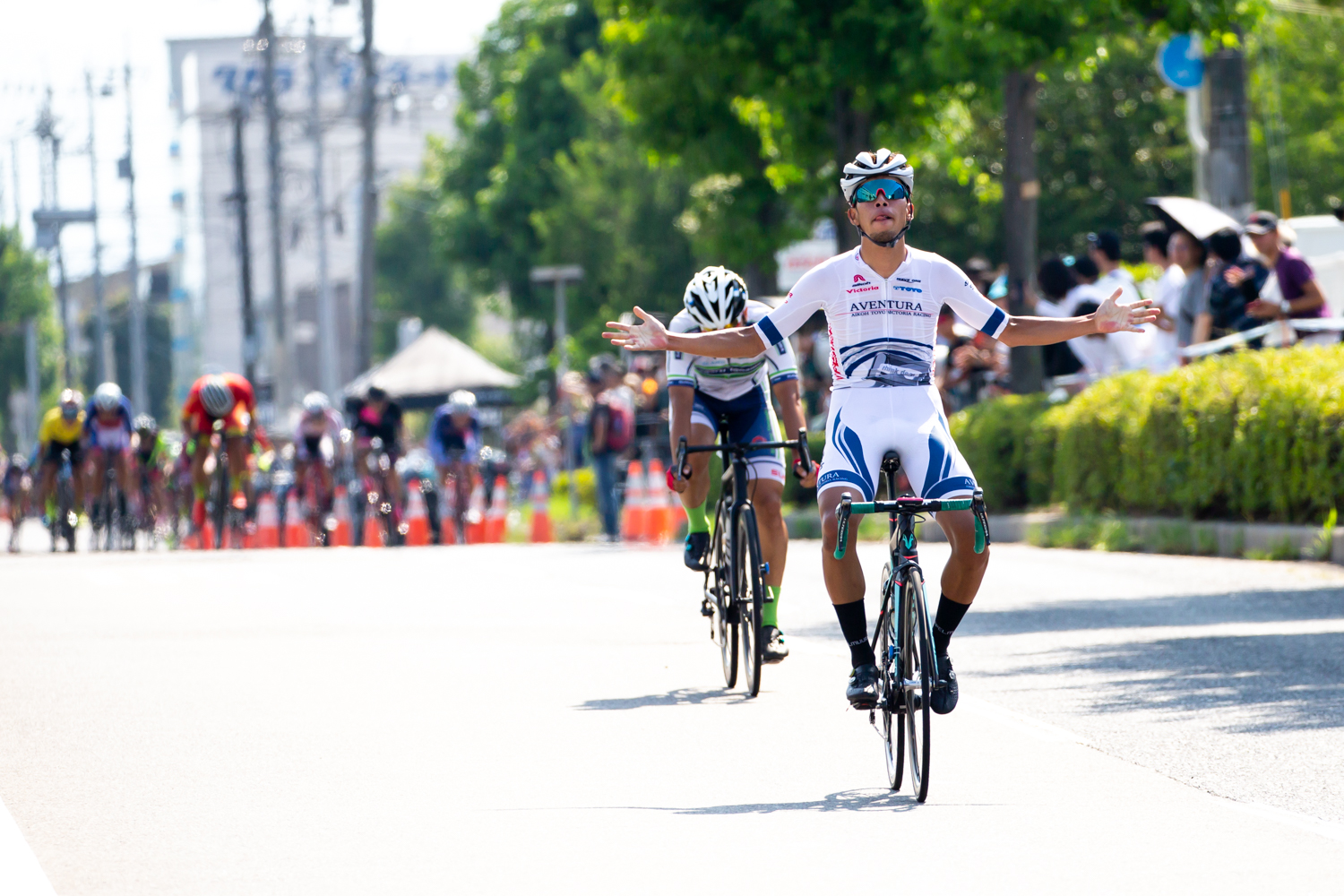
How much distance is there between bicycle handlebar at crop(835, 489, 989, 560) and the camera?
24.5 feet

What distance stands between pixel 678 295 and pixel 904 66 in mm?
25172

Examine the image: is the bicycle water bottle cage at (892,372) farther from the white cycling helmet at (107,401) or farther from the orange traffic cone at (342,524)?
the white cycling helmet at (107,401)

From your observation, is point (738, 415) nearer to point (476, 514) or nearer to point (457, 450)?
point (457, 450)

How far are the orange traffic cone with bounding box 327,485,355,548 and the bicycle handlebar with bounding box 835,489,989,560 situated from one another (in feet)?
66.3

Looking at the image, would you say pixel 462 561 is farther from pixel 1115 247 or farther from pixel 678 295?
pixel 678 295

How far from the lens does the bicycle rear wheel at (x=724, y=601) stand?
33.8ft

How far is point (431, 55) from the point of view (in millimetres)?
150500

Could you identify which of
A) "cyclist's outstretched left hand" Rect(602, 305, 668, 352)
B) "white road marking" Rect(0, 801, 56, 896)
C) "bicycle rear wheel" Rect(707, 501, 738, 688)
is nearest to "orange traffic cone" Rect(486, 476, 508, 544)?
"bicycle rear wheel" Rect(707, 501, 738, 688)

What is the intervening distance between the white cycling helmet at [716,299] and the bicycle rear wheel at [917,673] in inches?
117

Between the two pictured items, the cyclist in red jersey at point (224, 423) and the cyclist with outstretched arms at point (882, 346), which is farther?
the cyclist in red jersey at point (224, 423)

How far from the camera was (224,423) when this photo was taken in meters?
26.0

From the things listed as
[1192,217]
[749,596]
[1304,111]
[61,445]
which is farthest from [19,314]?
[749,596]

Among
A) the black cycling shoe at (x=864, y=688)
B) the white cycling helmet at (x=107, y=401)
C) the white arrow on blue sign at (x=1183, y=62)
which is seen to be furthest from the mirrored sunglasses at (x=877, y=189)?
the white cycling helmet at (x=107, y=401)

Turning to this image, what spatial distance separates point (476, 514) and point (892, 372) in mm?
20680
